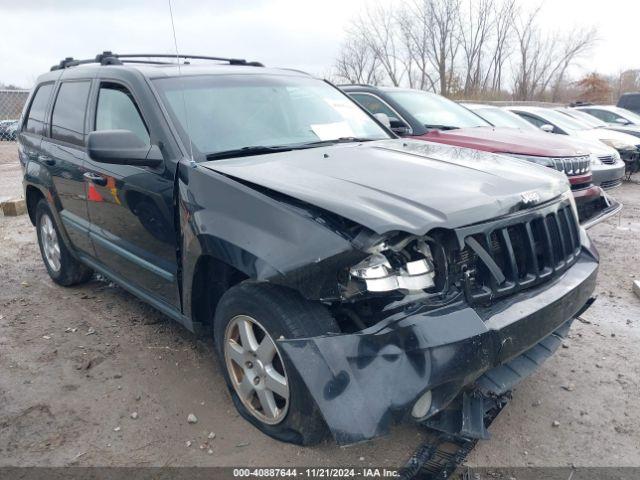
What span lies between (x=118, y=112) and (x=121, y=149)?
2.36 ft

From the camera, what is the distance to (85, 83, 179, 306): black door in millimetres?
3156

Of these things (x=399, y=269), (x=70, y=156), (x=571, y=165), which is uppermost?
(x=70, y=156)

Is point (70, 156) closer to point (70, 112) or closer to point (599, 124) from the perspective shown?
point (70, 112)

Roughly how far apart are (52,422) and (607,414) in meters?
2.96

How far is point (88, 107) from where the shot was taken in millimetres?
3949

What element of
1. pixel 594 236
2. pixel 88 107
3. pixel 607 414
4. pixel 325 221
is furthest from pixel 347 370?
pixel 594 236

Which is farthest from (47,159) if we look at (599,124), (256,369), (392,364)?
(599,124)

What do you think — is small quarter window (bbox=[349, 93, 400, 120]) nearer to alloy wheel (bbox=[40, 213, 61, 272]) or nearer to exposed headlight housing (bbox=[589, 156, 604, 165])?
exposed headlight housing (bbox=[589, 156, 604, 165])

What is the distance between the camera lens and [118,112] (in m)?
3.62

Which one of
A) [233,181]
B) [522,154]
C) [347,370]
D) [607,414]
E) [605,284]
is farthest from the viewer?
[522,154]

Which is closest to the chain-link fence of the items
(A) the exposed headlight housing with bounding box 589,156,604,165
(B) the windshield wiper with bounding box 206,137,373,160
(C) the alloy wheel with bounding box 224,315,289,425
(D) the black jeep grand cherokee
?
(A) the exposed headlight housing with bounding box 589,156,604,165

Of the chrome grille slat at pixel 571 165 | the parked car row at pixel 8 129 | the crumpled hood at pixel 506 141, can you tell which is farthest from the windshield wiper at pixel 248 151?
the parked car row at pixel 8 129

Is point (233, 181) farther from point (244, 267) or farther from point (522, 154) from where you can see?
point (522, 154)

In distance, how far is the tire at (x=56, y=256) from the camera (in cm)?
480
